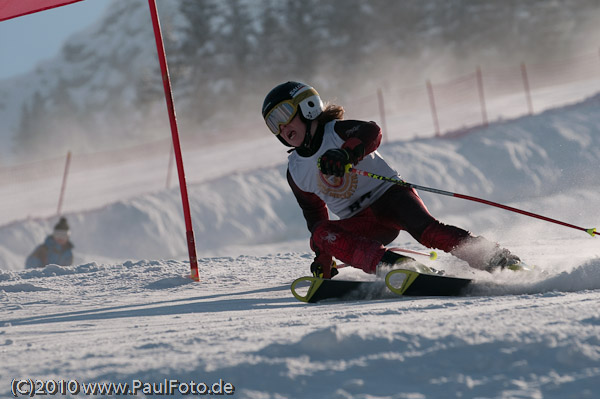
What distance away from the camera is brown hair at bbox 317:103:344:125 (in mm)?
3893

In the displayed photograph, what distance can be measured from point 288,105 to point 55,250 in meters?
5.94

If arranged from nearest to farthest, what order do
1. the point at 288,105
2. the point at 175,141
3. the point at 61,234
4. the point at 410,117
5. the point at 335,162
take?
the point at 335,162, the point at 288,105, the point at 175,141, the point at 61,234, the point at 410,117

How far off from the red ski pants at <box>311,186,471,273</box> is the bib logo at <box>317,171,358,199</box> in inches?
6.1

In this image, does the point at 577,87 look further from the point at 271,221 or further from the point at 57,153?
the point at 57,153

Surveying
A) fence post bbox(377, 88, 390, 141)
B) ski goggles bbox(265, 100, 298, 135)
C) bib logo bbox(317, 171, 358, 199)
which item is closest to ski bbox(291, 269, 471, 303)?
bib logo bbox(317, 171, 358, 199)

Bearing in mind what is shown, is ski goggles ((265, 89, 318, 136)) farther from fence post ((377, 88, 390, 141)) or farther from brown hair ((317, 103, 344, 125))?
A: fence post ((377, 88, 390, 141))

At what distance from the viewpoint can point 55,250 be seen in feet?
28.7

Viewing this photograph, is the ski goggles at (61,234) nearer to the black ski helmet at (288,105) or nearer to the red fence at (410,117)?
the black ski helmet at (288,105)

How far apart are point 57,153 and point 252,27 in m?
17.9

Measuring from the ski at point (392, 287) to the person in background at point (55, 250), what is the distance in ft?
19.9

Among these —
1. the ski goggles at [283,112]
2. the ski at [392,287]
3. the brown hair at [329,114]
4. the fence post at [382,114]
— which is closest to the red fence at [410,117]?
the fence post at [382,114]

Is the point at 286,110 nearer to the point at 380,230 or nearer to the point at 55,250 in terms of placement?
the point at 380,230

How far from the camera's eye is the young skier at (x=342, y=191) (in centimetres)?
342

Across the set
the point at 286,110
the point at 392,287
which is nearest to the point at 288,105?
the point at 286,110
